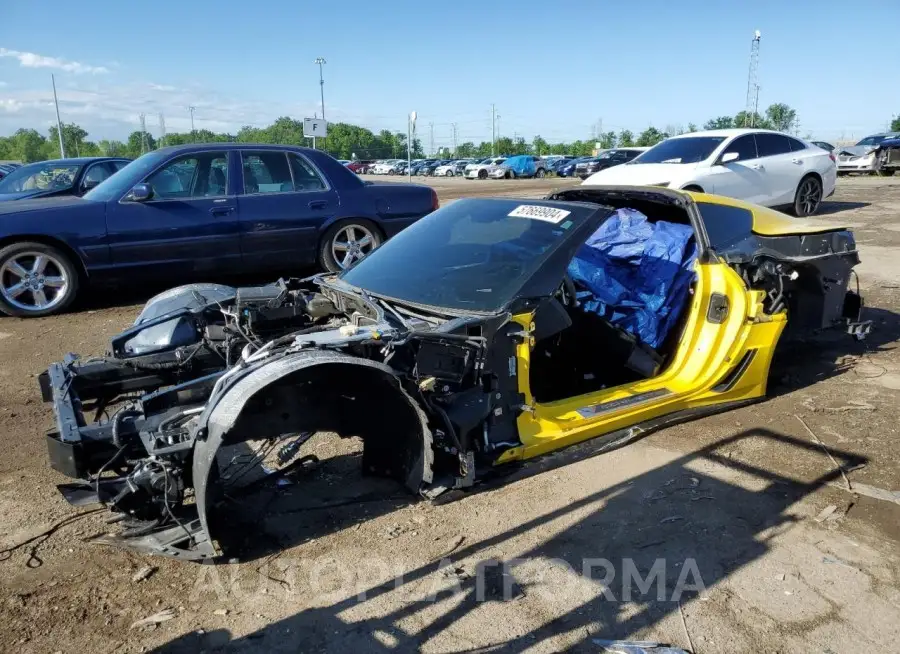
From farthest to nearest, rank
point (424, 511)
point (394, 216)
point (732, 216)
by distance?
point (394, 216), point (732, 216), point (424, 511)

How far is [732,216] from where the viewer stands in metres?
4.59

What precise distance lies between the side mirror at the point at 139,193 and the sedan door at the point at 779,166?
9.53m

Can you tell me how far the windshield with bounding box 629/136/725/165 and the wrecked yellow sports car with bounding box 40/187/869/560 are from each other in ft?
20.9

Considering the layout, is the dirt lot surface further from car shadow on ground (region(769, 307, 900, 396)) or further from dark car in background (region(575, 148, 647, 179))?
dark car in background (region(575, 148, 647, 179))

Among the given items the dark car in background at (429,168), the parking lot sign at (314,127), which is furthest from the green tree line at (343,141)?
the parking lot sign at (314,127)

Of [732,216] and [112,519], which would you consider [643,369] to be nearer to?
[732,216]

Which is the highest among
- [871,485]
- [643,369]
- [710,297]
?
[710,297]

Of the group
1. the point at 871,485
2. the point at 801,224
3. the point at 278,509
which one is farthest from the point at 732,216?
the point at 278,509

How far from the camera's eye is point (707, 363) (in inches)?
165

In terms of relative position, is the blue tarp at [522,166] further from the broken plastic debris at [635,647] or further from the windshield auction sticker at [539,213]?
the broken plastic debris at [635,647]

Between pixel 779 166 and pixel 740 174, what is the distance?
4.12 ft

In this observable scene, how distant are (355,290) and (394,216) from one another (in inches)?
182

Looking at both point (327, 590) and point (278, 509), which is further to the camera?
point (278, 509)

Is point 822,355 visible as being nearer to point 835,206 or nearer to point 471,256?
point 471,256
